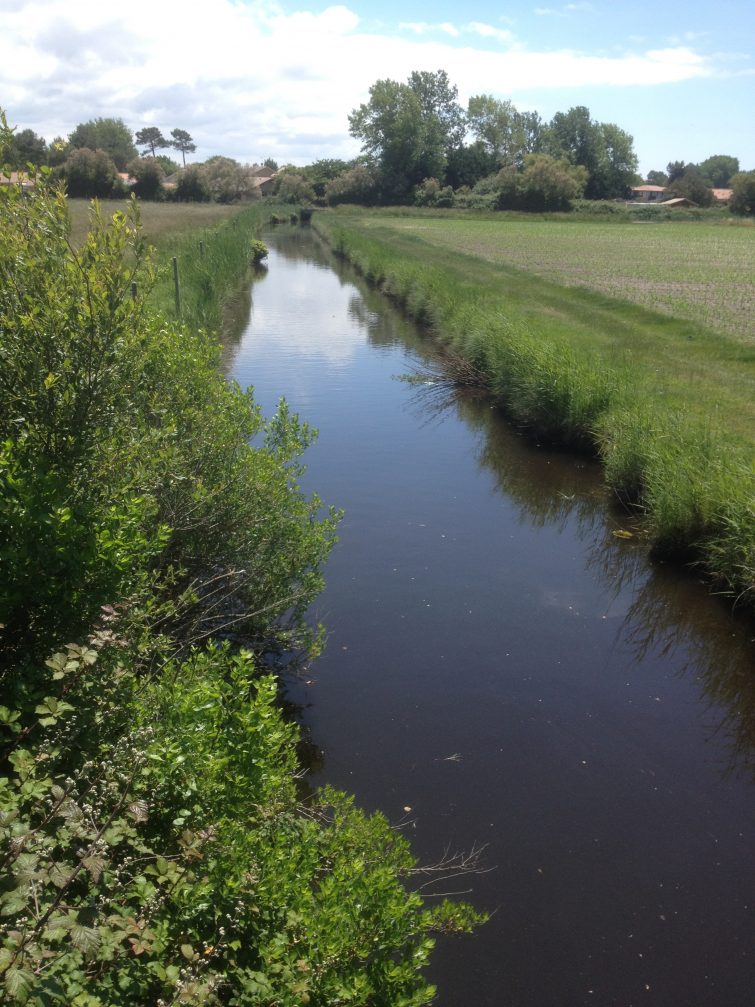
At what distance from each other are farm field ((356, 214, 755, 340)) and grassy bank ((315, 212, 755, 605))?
1662 mm

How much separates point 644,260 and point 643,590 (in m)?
29.6

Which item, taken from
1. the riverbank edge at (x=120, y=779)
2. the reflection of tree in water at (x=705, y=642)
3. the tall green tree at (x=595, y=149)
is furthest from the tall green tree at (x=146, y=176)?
the riverbank edge at (x=120, y=779)

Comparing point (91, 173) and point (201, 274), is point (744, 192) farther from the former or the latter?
point (201, 274)

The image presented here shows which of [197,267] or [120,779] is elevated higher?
[197,267]

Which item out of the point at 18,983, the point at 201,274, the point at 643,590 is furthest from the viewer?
the point at 201,274

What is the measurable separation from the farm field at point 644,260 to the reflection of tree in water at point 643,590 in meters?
7.60

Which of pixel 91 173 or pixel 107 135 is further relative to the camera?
pixel 107 135

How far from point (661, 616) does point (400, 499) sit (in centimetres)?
363

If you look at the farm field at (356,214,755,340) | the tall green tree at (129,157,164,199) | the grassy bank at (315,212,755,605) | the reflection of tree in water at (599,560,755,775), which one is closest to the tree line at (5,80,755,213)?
the tall green tree at (129,157,164,199)

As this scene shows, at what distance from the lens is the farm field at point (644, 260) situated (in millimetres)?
21156

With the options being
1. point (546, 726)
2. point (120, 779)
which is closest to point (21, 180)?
point (120, 779)

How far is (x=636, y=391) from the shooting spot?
448 inches

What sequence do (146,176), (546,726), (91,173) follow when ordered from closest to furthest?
(546,726)
(91,173)
(146,176)

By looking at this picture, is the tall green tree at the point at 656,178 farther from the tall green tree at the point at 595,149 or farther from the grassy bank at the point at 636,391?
the grassy bank at the point at 636,391
